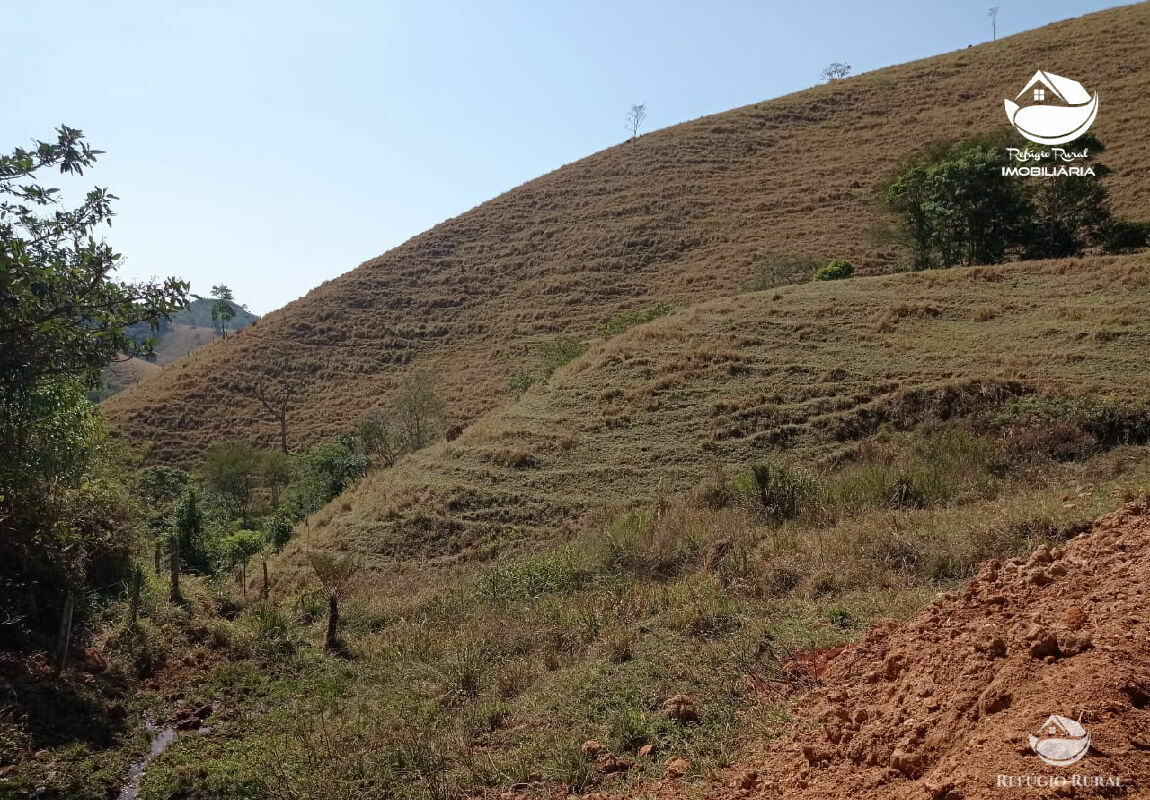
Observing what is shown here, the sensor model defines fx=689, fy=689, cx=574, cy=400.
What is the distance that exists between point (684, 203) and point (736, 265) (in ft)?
41.1

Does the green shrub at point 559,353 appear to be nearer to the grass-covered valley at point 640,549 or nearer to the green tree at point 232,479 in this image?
the grass-covered valley at point 640,549

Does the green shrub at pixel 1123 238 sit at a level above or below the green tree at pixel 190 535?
above

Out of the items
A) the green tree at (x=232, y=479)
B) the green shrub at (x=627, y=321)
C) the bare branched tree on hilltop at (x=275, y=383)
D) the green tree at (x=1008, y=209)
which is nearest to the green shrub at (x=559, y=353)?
the green shrub at (x=627, y=321)

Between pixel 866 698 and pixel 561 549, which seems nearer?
pixel 866 698

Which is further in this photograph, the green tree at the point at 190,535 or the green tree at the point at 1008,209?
the green tree at the point at 1008,209

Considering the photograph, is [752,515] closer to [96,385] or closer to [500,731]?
[500,731]

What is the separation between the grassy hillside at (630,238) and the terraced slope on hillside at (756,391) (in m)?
16.1

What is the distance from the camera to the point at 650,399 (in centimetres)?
1766

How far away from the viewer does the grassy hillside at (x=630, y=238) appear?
1563 inches

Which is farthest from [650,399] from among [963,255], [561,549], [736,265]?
[736,265]

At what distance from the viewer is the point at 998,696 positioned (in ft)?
10.8

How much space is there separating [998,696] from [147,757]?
24.1 feet

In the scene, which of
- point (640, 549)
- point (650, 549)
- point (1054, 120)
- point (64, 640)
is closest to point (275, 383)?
point (64, 640)

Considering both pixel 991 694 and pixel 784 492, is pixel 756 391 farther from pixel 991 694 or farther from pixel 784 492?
pixel 991 694
